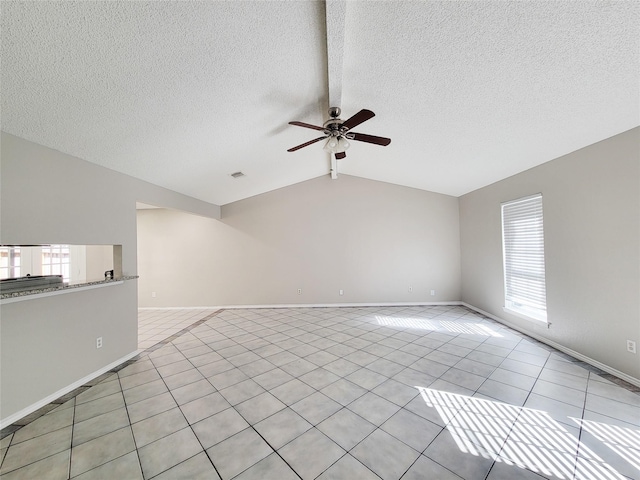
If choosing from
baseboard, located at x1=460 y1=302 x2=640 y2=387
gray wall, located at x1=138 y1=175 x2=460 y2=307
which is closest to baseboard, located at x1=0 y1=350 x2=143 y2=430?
gray wall, located at x1=138 y1=175 x2=460 y2=307

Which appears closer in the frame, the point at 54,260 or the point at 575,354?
the point at 575,354

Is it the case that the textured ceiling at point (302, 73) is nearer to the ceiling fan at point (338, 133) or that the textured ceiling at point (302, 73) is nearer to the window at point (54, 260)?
the ceiling fan at point (338, 133)

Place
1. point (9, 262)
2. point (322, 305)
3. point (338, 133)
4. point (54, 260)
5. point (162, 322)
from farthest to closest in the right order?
1. point (322, 305)
2. point (162, 322)
3. point (54, 260)
4. point (338, 133)
5. point (9, 262)

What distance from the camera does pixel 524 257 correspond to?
3674 millimetres

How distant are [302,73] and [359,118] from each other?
26.3 inches

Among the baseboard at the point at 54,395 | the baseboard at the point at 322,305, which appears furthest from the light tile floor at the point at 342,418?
the baseboard at the point at 322,305

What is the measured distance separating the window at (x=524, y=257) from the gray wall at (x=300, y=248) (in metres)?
1.61

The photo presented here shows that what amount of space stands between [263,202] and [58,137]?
12.3ft

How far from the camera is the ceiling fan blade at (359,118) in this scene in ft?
6.89

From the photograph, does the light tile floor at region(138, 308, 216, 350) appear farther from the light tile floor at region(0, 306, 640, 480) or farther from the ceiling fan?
the ceiling fan

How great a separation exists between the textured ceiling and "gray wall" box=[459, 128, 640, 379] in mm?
292

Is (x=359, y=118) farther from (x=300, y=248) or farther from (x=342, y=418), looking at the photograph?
(x=300, y=248)

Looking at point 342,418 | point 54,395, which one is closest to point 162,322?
point 54,395

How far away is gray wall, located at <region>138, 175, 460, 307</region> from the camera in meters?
5.57
